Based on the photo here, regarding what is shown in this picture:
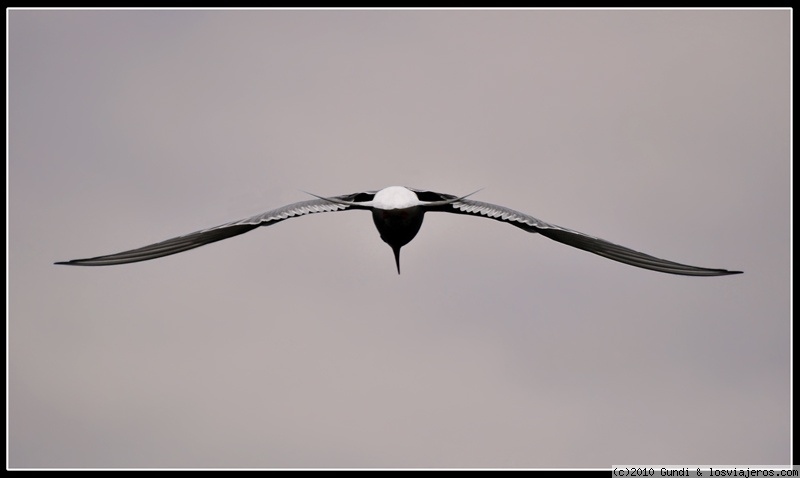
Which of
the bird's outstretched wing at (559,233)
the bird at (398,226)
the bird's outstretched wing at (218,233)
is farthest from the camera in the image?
the bird's outstretched wing at (559,233)

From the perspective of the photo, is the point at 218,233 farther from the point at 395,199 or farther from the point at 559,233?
the point at 559,233

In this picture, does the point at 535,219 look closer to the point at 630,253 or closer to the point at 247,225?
the point at 630,253

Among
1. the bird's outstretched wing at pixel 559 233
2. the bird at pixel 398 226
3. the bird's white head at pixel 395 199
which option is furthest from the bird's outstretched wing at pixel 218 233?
the bird's outstretched wing at pixel 559 233

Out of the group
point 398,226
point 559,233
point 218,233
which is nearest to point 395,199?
point 398,226

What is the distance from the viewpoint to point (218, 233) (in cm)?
2838

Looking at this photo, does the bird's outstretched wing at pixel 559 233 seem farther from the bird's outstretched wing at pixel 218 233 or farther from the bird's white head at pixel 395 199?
the bird's outstretched wing at pixel 218 233

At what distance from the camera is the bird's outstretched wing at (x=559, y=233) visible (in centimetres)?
2805

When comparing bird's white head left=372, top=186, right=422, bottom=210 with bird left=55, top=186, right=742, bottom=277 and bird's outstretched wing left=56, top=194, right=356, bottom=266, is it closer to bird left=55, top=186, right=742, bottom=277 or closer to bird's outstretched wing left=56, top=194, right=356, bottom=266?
bird left=55, top=186, right=742, bottom=277

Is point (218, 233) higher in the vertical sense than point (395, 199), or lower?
lower

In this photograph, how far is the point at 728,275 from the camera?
26188 millimetres

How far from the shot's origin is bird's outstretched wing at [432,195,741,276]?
92.0 feet

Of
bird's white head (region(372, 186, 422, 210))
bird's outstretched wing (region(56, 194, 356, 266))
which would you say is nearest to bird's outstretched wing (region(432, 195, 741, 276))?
bird's white head (region(372, 186, 422, 210))

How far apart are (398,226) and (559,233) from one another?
14.6 ft

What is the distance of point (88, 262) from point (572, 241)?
12975mm
